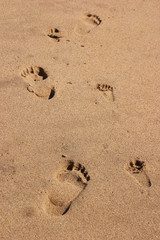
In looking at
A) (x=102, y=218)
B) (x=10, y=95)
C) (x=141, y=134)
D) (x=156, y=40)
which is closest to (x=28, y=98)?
(x=10, y=95)

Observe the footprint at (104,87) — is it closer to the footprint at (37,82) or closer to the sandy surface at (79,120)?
the sandy surface at (79,120)

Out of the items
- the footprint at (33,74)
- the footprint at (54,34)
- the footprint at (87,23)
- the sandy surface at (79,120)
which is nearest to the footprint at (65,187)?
the sandy surface at (79,120)

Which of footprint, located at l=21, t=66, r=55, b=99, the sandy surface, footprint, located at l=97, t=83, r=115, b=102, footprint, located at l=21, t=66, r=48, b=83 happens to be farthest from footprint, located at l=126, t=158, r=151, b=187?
footprint, located at l=21, t=66, r=48, b=83

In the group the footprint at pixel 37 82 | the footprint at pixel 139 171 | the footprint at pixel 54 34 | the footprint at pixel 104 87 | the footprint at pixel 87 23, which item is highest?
the footprint at pixel 87 23

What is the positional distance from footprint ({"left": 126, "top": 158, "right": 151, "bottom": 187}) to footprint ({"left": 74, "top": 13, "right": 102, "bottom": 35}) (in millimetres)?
1349

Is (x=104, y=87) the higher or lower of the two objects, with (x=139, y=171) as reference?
higher

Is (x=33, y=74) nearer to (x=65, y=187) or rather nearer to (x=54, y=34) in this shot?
(x=54, y=34)

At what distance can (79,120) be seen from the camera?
2225 mm

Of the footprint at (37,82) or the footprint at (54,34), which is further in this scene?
the footprint at (54,34)

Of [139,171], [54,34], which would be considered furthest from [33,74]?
[139,171]

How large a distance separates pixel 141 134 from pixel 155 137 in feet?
0.32

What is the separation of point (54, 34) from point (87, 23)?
35 cm

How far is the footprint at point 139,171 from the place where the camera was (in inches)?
77.5

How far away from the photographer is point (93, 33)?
9.23 ft
